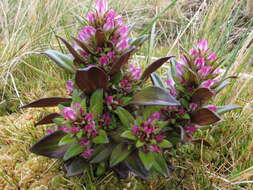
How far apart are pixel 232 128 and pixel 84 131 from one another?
Result: 880 millimetres

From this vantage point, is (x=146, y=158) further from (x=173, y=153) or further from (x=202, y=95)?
(x=202, y=95)

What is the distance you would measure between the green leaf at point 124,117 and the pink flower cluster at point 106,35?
17cm

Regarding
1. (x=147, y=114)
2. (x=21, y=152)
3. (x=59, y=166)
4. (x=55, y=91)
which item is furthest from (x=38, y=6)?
(x=147, y=114)

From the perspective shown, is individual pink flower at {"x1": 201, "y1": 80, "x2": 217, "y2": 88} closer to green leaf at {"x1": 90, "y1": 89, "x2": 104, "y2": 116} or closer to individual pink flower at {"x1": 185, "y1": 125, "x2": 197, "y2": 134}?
individual pink flower at {"x1": 185, "y1": 125, "x2": 197, "y2": 134}

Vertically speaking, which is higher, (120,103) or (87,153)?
(120,103)

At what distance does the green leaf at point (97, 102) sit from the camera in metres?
1.00

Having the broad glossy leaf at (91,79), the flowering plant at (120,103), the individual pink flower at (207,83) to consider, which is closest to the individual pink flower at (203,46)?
the flowering plant at (120,103)

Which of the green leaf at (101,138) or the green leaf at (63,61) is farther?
the green leaf at (63,61)

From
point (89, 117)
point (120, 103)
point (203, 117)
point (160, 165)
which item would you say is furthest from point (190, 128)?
point (89, 117)

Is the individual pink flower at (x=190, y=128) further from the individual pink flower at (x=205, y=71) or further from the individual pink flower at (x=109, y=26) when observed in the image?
the individual pink flower at (x=109, y=26)

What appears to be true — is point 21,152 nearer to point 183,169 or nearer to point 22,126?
point 22,126

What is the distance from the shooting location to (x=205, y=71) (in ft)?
3.25

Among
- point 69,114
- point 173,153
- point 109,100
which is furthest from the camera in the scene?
point 173,153

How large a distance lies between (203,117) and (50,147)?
0.60 metres
